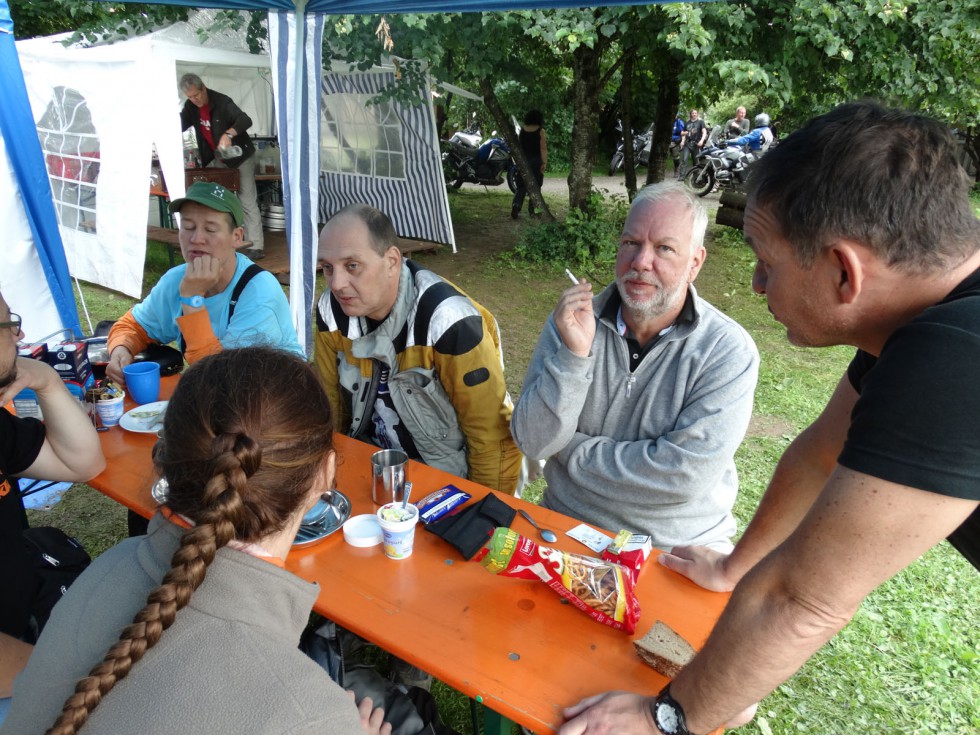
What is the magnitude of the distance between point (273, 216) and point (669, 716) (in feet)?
29.9

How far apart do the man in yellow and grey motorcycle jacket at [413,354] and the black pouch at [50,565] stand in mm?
992

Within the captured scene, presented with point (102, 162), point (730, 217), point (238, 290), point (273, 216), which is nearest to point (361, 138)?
point (273, 216)

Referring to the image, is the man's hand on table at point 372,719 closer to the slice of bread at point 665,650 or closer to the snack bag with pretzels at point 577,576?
the snack bag with pretzels at point 577,576

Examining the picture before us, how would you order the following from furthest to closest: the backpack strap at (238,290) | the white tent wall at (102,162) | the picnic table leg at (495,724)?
the white tent wall at (102,162) < the backpack strap at (238,290) < the picnic table leg at (495,724)

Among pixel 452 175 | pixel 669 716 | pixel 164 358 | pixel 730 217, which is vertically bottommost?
pixel 452 175

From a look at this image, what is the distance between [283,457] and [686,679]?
0.82 metres

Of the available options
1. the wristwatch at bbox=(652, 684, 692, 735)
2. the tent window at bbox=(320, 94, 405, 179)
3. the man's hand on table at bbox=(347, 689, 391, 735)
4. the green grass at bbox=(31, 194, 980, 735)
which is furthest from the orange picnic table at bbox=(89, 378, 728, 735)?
the tent window at bbox=(320, 94, 405, 179)

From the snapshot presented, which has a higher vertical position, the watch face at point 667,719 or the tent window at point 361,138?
the watch face at point 667,719

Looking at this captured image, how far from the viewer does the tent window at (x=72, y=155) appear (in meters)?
6.47

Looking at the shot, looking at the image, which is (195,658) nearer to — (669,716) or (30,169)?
(669,716)

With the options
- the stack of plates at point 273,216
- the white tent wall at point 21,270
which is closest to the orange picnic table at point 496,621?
the white tent wall at point 21,270

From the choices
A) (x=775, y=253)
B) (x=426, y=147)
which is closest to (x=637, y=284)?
(x=775, y=253)

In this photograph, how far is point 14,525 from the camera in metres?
1.79

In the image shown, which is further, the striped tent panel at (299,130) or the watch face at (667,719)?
the striped tent panel at (299,130)
